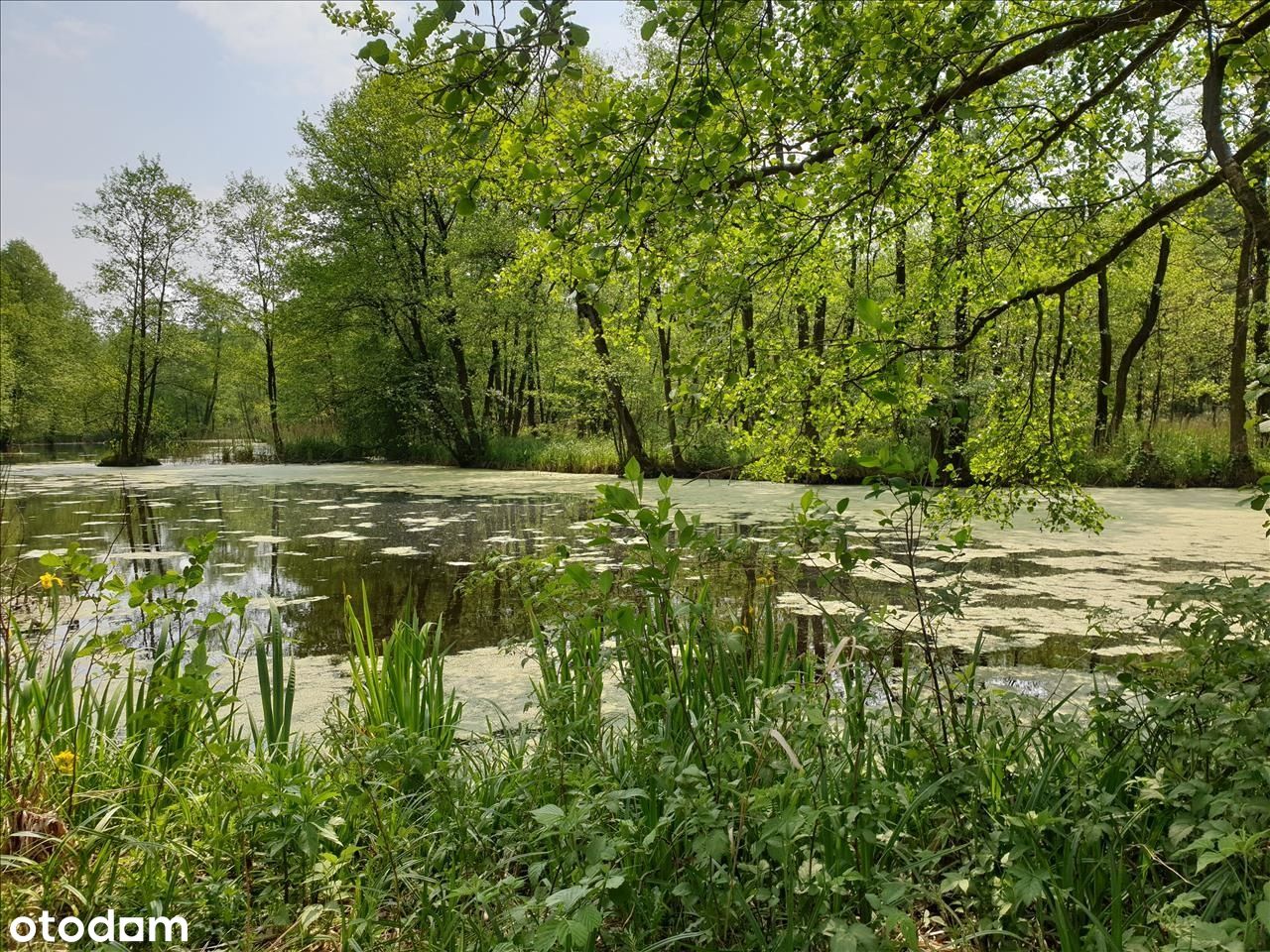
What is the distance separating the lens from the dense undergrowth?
1.15m

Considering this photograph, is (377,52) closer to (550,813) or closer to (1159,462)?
(550,813)

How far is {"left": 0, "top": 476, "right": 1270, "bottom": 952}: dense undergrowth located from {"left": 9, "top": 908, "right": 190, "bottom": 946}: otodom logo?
4 cm

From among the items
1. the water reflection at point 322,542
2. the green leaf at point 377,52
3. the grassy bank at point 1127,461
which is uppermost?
the green leaf at point 377,52

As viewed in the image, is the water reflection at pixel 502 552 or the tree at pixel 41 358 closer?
the water reflection at pixel 502 552

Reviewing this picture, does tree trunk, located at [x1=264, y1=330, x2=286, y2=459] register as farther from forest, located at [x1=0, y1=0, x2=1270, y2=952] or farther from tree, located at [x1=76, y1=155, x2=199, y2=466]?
forest, located at [x1=0, y1=0, x2=1270, y2=952]

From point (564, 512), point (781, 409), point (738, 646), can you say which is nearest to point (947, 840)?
point (738, 646)

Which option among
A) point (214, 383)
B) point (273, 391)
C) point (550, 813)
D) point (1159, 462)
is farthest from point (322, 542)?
point (214, 383)

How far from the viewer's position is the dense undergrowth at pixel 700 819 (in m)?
1.15

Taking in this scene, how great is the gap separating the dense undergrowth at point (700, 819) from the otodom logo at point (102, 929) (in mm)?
38

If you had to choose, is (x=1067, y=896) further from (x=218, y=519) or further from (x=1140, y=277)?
(x=1140, y=277)

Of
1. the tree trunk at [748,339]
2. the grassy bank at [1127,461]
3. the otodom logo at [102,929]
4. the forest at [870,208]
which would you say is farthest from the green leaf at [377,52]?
the grassy bank at [1127,461]

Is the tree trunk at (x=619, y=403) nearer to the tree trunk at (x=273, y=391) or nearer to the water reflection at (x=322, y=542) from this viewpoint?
the water reflection at (x=322, y=542)

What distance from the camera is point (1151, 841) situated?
1.36 m

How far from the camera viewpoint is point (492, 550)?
3.74 m
